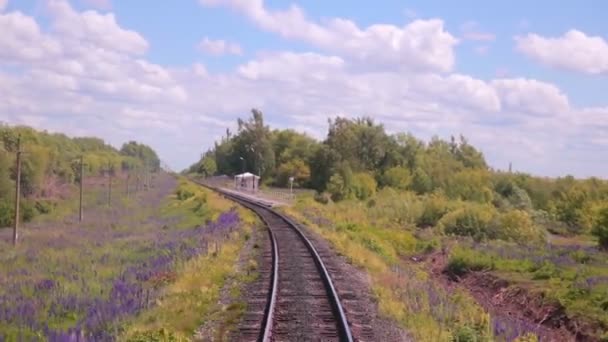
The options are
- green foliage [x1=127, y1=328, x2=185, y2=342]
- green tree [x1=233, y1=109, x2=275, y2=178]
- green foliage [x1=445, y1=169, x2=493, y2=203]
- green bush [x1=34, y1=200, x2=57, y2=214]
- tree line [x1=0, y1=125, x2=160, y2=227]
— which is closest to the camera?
green foliage [x1=127, y1=328, x2=185, y2=342]

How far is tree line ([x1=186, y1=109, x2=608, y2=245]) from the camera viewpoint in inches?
2514

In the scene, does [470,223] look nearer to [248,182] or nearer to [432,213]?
[432,213]

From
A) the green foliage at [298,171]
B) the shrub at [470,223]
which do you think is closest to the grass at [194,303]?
the shrub at [470,223]

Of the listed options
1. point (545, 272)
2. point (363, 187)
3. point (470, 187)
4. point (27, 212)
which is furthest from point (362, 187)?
point (545, 272)

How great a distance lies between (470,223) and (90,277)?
30420 mm

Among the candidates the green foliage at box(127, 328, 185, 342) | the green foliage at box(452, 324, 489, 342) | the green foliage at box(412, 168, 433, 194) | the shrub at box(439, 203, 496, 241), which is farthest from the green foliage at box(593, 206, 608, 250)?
the green foliage at box(412, 168, 433, 194)

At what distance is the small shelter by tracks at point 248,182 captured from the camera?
107312 mm

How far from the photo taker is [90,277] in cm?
2284

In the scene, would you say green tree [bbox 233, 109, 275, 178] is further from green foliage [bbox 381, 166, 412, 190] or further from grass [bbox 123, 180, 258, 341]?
grass [bbox 123, 180, 258, 341]

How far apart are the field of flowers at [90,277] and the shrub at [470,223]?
15370 millimetres

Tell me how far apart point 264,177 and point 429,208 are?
82461 mm

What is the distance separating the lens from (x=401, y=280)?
1975 cm

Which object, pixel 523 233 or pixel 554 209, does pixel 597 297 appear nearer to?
pixel 523 233

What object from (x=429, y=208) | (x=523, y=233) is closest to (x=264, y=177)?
(x=429, y=208)
